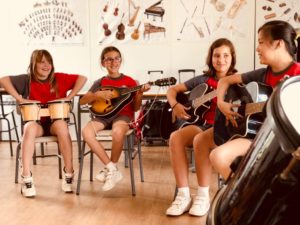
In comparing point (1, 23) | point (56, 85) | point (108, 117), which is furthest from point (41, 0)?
point (108, 117)

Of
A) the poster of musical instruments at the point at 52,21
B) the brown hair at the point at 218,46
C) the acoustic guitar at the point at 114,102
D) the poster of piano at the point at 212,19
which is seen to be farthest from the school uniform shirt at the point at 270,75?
the poster of musical instruments at the point at 52,21

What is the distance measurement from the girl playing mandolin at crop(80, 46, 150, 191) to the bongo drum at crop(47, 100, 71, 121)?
15 centimetres

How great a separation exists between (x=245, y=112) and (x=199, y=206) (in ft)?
2.50

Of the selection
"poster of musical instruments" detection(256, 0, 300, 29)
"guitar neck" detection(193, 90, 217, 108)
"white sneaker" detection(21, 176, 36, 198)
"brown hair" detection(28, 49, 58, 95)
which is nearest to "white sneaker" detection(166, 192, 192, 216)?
"guitar neck" detection(193, 90, 217, 108)

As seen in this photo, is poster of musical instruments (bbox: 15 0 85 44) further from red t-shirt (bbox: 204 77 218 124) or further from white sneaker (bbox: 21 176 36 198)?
Answer: red t-shirt (bbox: 204 77 218 124)

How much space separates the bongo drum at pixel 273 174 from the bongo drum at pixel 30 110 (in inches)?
82.5

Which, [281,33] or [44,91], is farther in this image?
[44,91]

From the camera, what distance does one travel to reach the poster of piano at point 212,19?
15.8 ft

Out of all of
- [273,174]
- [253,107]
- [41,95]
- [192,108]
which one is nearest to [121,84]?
[41,95]

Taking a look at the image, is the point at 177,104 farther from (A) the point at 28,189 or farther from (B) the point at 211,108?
(A) the point at 28,189

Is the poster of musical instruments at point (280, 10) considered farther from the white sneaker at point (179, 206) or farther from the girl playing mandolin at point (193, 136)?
the white sneaker at point (179, 206)

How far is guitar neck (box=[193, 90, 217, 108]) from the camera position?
2.33 metres

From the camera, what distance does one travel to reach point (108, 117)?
115 inches

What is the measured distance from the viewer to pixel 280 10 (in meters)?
4.77
